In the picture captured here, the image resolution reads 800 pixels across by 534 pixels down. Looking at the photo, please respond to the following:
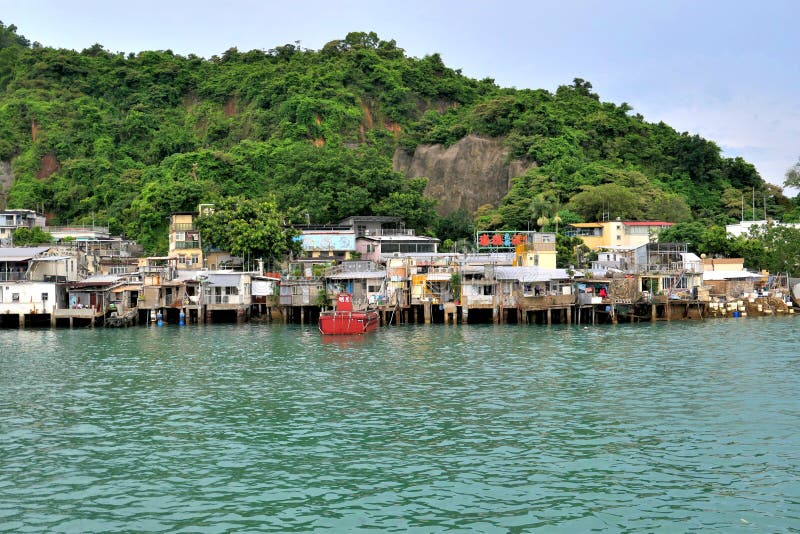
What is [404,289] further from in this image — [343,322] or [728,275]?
[728,275]

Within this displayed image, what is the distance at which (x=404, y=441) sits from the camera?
23.5 meters

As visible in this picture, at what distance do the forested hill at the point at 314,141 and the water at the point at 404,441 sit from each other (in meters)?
43.3

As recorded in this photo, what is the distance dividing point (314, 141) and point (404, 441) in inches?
3435

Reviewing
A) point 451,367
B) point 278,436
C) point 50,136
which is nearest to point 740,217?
point 451,367

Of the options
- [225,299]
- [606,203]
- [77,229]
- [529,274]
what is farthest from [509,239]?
[77,229]

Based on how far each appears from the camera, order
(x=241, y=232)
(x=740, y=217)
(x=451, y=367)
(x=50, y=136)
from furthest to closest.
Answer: (x=50, y=136) < (x=740, y=217) < (x=241, y=232) < (x=451, y=367)

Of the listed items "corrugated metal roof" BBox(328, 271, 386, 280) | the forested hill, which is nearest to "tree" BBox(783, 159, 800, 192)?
the forested hill

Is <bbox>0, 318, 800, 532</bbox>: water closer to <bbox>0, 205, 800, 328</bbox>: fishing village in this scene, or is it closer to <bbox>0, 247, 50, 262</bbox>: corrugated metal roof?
<bbox>0, 205, 800, 328</bbox>: fishing village

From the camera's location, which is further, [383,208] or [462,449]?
[383,208]

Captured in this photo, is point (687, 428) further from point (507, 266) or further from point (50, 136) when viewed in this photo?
point (50, 136)

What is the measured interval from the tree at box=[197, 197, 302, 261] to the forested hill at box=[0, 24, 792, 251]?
6.81 m

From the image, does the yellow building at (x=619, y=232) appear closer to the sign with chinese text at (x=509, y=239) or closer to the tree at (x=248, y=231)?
the sign with chinese text at (x=509, y=239)

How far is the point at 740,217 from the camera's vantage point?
93.4 metres

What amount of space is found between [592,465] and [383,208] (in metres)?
65.0
